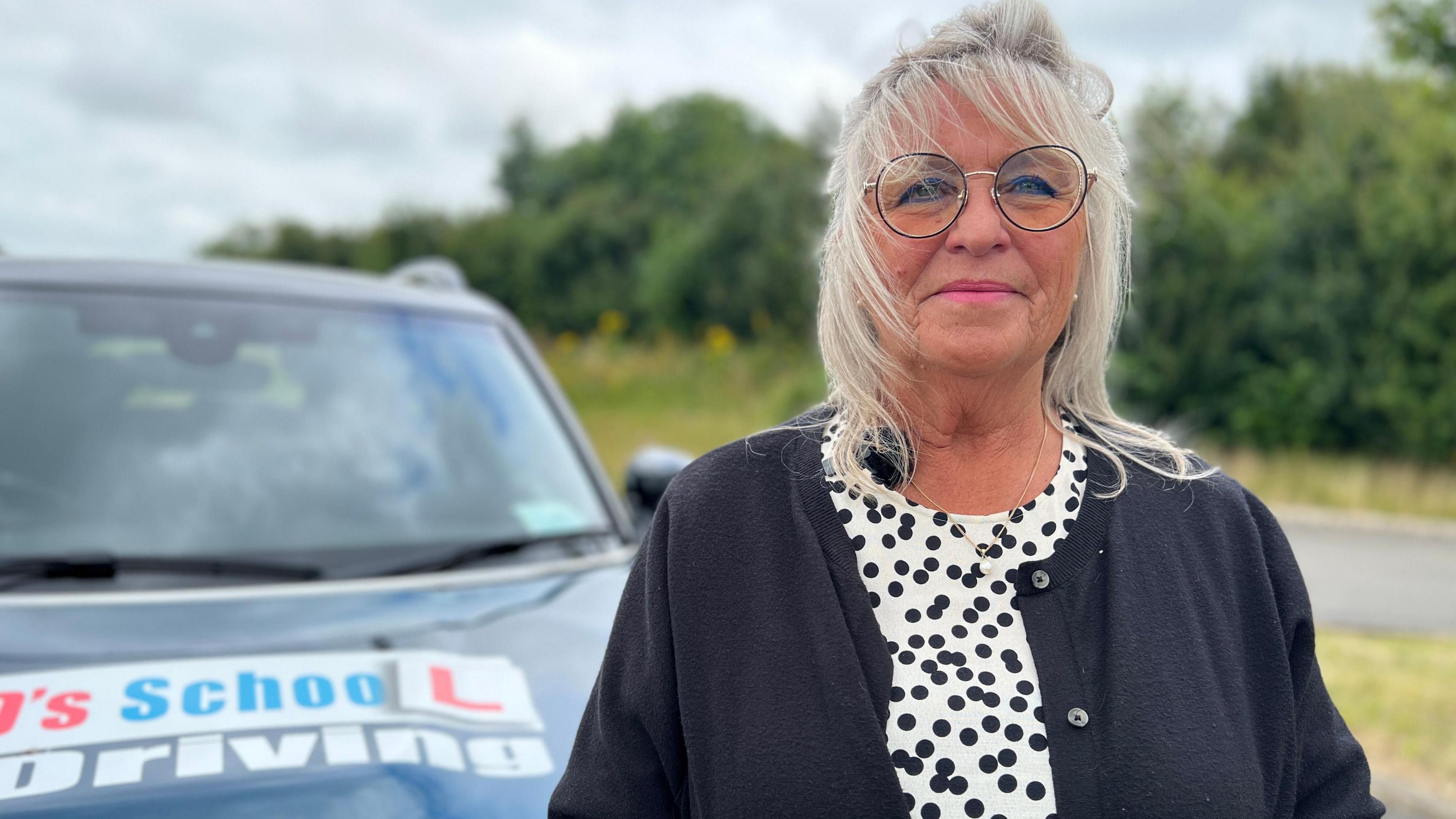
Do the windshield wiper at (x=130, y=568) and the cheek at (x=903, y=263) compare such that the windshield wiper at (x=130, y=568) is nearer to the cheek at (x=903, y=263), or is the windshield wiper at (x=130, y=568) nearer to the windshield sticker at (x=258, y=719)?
the windshield sticker at (x=258, y=719)

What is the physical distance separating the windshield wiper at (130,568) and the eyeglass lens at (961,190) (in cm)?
153

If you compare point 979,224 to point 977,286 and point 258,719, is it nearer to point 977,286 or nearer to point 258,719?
point 977,286

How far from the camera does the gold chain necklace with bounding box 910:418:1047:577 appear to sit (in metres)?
1.50

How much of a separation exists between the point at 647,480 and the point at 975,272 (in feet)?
5.99

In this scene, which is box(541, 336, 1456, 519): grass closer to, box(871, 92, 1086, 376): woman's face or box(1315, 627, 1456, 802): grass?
box(1315, 627, 1456, 802): grass

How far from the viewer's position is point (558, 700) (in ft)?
6.66

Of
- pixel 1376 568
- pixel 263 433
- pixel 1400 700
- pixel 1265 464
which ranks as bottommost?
pixel 1265 464

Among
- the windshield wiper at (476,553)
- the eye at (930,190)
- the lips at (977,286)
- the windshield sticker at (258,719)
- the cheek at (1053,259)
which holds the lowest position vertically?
the windshield sticker at (258,719)

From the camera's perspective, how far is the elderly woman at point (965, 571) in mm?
1387

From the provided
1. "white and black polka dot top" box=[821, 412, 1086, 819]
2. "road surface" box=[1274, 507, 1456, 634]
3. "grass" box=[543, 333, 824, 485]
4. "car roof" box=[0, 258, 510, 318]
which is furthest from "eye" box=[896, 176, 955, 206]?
"grass" box=[543, 333, 824, 485]

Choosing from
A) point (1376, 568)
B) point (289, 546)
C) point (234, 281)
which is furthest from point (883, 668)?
point (1376, 568)

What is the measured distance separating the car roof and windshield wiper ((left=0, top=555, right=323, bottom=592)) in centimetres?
76

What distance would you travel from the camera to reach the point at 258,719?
6.11ft

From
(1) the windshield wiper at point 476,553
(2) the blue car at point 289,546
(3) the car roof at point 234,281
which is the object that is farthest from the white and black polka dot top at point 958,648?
(3) the car roof at point 234,281
